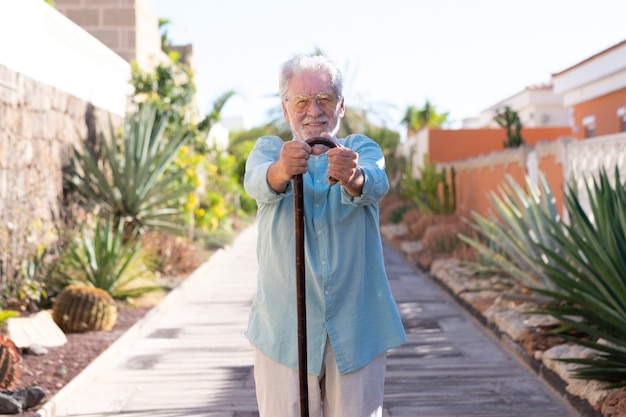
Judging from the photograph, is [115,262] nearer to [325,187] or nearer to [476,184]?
[325,187]

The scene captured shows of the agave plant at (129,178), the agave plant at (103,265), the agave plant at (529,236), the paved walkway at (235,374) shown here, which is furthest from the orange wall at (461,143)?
the agave plant at (529,236)

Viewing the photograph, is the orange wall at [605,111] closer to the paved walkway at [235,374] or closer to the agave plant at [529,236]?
the paved walkway at [235,374]

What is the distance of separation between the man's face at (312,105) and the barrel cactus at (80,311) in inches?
257

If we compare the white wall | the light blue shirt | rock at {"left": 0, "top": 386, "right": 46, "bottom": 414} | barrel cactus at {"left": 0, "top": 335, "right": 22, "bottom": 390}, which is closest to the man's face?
the light blue shirt

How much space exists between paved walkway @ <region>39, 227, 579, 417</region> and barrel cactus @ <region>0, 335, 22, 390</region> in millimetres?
340

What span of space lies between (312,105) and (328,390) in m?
0.91

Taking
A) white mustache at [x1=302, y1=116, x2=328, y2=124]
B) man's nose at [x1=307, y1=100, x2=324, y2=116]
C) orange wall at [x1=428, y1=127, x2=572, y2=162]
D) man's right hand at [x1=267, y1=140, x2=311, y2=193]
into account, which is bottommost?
man's right hand at [x1=267, y1=140, x2=311, y2=193]

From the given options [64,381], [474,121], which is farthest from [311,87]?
[474,121]

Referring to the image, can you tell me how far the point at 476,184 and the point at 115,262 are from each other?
9931mm

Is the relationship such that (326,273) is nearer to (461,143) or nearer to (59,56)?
(59,56)

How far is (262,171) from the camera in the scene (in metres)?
3.15

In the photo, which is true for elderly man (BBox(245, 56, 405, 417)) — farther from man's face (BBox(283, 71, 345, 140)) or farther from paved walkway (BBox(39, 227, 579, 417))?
paved walkway (BBox(39, 227, 579, 417))

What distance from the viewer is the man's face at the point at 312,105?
3189 millimetres

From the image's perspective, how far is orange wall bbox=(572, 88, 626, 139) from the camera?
823 inches
